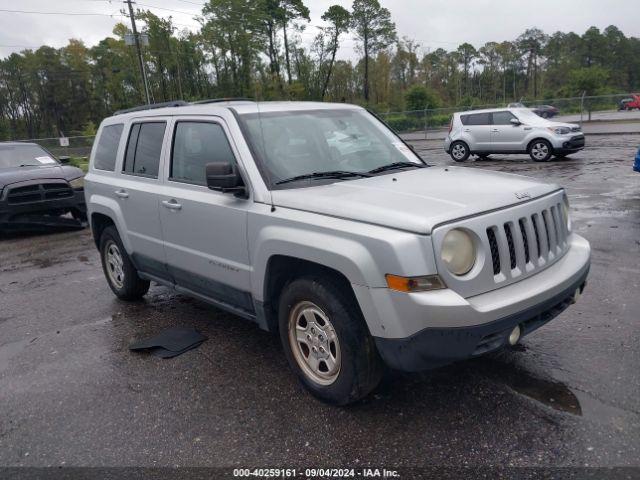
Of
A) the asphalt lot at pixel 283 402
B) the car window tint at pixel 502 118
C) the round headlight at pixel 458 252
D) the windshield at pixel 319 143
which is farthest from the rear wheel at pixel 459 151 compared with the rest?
the round headlight at pixel 458 252

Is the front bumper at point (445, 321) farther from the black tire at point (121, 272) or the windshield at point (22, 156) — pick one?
the windshield at point (22, 156)

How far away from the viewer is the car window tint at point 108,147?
5378 mm

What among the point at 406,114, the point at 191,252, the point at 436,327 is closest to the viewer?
the point at 436,327

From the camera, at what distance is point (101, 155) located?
5.67 m

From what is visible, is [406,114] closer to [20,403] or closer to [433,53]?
[20,403]

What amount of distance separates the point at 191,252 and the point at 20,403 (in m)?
1.58

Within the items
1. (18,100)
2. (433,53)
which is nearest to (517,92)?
(433,53)

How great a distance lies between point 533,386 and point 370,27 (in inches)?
2713

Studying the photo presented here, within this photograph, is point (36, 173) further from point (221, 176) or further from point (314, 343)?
point (314, 343)

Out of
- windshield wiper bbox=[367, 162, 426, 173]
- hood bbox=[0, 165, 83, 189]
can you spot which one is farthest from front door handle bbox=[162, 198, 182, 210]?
hood bbox=[0, 165, 83, 189]

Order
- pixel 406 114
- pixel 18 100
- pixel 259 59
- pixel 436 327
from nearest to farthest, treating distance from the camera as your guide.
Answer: pixel 436 327 → pixel 406 114 → pixel 259 59 → pixel 18 100

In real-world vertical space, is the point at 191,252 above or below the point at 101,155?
below

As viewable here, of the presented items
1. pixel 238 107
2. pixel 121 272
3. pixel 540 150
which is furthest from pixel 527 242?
pixel 540 150

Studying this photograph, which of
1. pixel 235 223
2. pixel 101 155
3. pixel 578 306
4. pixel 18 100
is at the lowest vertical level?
Result: pixel 578 306
